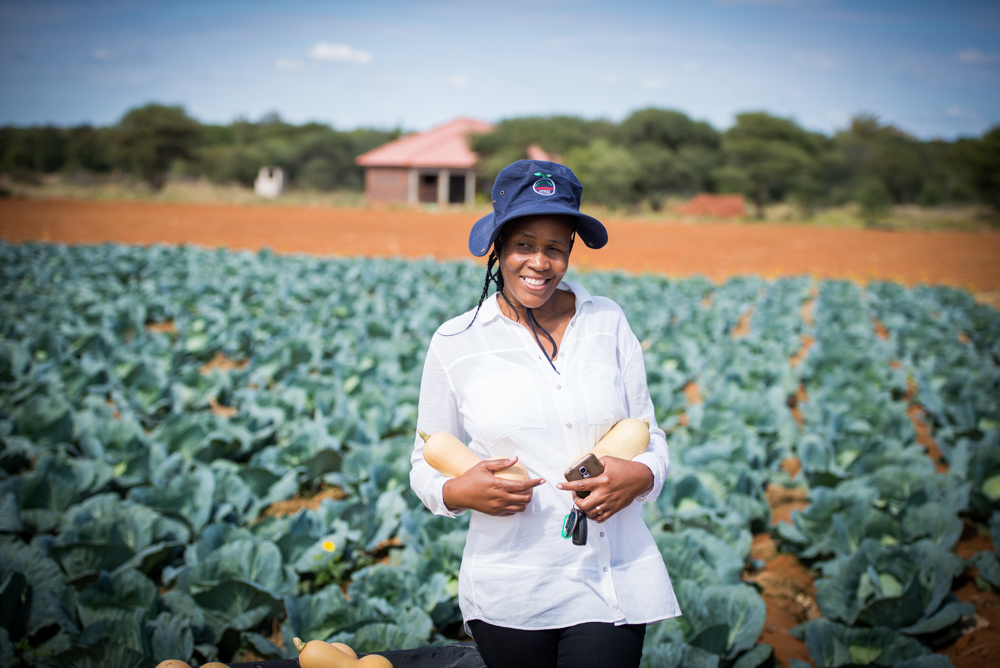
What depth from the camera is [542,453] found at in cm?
164

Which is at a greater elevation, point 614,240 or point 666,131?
point 666,131

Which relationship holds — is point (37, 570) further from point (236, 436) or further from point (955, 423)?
point (955, 423)

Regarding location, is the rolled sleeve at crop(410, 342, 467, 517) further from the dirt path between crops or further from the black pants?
the dirt path between crops

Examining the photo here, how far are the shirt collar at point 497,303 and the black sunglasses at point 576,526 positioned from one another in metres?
0.52

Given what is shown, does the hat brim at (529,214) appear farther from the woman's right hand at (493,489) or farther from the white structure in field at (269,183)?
the white structure in field at (269,183)

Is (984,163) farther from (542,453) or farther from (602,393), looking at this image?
(542,453)

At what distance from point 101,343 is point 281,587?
15.6 feet

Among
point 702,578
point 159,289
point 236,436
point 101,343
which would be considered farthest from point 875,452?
point 159,289

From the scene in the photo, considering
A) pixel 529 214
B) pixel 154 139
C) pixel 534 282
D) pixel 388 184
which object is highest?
pixel 154 139

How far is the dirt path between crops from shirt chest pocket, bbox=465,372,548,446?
13.2 m

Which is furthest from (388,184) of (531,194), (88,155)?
(531,194)

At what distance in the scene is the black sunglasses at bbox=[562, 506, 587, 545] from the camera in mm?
1536

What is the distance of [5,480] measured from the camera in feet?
11.1

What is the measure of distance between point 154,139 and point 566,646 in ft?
169
